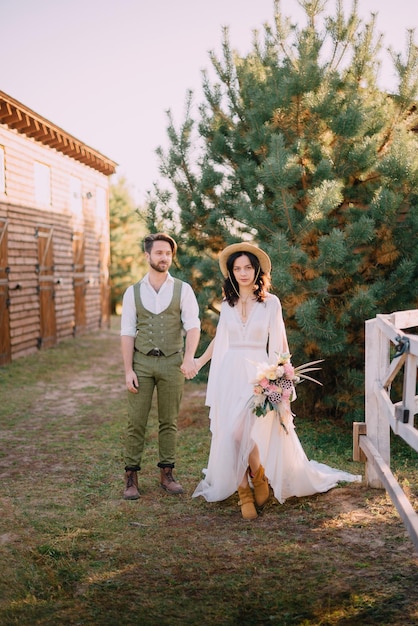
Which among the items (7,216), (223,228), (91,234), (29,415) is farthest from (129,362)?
(91,234)

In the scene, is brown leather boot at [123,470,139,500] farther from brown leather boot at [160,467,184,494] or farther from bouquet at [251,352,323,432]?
bouquet at [251,352,323,432]

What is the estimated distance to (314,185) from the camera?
20.5 feet

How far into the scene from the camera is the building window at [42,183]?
14656 millimetres

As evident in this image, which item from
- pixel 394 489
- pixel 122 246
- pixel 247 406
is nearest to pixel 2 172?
pixel 247 406

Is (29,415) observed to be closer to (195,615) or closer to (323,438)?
(323,438)

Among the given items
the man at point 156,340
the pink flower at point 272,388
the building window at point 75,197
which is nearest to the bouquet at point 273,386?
the pink flower at point 272,388

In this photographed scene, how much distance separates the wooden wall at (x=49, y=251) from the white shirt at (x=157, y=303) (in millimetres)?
8107

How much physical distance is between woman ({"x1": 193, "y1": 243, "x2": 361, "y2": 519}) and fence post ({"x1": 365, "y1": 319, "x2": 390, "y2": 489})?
21.5 inches

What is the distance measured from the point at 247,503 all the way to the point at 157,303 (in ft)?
5.21

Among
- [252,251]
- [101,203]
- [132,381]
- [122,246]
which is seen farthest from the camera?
[122,246]

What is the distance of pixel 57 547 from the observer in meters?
3.92

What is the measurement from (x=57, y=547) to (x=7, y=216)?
9.77m

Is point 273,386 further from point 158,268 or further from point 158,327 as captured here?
point 158,268

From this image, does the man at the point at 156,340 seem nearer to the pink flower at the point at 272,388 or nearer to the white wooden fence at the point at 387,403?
the pink flower at the point at 272,388
